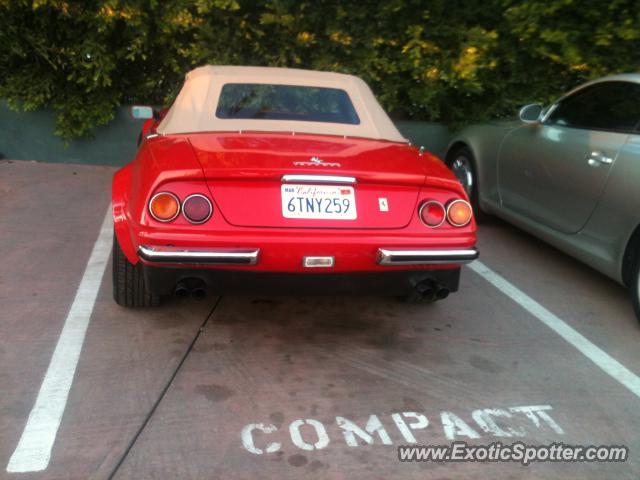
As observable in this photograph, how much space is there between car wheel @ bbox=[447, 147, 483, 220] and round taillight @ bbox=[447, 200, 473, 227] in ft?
9.19

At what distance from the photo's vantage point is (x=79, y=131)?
24.0 ft

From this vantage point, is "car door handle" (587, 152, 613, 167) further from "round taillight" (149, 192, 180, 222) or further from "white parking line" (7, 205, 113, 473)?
"white parking line" (7, 205, 113, 473)

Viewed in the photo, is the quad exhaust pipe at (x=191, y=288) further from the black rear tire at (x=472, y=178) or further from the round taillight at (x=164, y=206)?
the black rear tire at (x=472, y=178)

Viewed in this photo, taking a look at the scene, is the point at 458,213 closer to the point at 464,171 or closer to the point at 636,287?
the point at 636,287

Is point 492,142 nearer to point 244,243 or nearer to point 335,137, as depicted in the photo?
point 335,137

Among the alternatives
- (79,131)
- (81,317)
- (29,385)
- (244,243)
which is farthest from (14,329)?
(79,131)

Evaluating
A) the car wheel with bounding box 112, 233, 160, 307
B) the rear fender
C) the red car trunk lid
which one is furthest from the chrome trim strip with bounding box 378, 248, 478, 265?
the car wheel with bounding box 112, 233, 160, 307

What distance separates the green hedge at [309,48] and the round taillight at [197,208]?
4.38 metres

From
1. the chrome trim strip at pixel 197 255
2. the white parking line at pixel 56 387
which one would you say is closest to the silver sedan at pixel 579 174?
the chrome trim strip at pixel 197 255

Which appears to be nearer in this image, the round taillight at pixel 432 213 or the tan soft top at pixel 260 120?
the round taillight at pixel 432 213

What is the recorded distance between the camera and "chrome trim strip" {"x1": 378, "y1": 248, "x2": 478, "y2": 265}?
2.88 m

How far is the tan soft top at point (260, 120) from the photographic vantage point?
3605 millimetres

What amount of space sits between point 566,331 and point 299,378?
5.80 ft

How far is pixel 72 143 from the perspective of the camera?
7.57 meters
